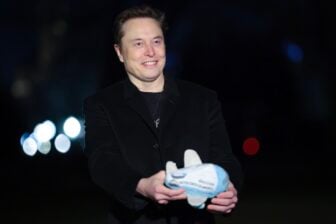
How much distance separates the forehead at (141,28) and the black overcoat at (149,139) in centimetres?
22

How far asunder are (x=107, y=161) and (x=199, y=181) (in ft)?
1.33

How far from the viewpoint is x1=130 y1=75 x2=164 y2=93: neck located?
256 centimetres

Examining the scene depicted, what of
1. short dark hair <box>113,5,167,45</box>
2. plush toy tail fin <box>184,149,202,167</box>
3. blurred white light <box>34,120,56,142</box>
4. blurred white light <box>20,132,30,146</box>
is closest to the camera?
plush toy tail fin <box>184,149,202,167</box>

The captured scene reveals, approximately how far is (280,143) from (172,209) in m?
15.6

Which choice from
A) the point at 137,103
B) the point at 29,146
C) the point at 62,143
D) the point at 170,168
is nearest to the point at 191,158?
the point at 170,168

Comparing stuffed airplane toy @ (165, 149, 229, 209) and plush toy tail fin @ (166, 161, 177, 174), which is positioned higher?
plush toy tail fin @ (166, 161, 177, 174)

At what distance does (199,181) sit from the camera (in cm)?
213

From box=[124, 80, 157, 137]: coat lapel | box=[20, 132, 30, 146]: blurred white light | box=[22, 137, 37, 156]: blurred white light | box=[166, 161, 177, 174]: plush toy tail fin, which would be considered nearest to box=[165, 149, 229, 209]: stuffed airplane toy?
box=[166, 161, 177, 174]: plush toy tail fin

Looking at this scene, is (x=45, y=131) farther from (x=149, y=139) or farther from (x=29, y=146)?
(x=149, y=139)

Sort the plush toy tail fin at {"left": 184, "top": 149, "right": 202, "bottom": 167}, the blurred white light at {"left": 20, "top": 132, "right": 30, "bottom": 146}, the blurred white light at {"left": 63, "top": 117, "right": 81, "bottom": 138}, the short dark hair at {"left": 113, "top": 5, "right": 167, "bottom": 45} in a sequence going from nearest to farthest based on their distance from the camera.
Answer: the plush toy tail fin at {"left": 184, "top": 149, "right": 202, "bottom": 167}, the short dark hair at {"left": 113, "top": 5, "right": 167, "bottom": 45}, the blurred white light at {"left": 63, "top": 117, "right": 81, "bottom": 138}, the blurred white light at {"left": 20, "top": 132, "right": 30, "bottom": 146}

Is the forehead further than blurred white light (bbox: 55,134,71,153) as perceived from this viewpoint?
No

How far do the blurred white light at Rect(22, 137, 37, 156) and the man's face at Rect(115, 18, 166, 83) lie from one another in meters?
14.2

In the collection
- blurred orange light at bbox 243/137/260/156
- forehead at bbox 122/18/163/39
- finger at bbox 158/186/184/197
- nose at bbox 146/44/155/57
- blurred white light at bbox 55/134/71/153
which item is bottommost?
blurred orange light at bbox 243/137/260/156

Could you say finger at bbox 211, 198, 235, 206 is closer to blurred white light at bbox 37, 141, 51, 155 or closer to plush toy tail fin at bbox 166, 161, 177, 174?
plush toy tail fin at bbox 166, 161, 177, 174
